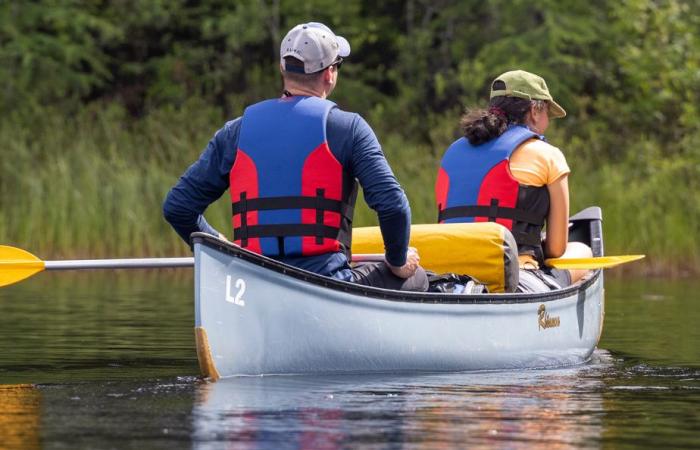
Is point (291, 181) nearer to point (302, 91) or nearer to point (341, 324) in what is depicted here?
point (302, 91)

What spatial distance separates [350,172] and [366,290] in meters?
0.48

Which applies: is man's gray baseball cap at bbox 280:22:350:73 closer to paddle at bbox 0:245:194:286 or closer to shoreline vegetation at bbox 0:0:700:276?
paddle at bbox 0:245:194:286

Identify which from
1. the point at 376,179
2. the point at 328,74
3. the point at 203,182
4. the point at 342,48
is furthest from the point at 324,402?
the point at 342,48

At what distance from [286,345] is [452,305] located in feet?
2.91

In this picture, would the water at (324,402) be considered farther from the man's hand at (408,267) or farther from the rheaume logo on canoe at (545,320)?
the man's hand at (408,267)

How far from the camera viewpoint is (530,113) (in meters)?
8.14

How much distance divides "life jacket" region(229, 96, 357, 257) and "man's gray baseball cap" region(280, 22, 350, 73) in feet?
0.44

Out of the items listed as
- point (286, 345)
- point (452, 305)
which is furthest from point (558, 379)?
point (286, 345)

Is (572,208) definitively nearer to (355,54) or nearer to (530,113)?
(530,113)

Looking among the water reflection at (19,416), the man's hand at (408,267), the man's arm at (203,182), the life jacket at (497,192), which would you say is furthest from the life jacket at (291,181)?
the life jacket at (497,192)

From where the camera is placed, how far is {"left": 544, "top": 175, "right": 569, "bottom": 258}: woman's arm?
7898 mm

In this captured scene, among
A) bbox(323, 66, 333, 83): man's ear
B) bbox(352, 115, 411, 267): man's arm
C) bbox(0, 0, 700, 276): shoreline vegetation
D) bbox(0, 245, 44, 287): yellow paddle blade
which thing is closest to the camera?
bbox(352, 115, 411, 267): man's arm

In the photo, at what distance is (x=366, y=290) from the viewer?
6.79 m

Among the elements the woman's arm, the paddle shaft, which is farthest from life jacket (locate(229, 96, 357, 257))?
the woman's arm
